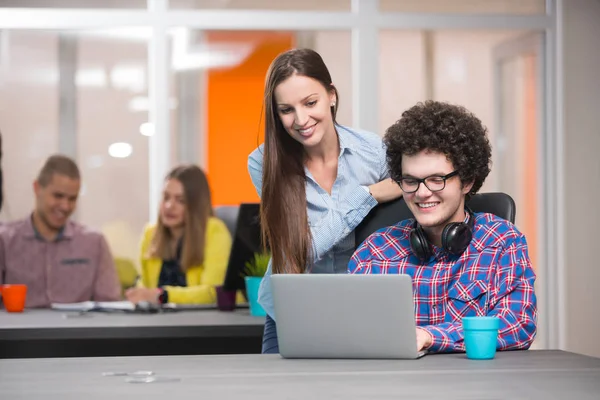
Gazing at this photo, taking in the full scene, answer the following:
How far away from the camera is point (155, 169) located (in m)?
5.62

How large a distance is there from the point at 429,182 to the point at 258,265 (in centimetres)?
124

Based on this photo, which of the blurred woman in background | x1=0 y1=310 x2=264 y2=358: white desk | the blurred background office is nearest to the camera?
x1=0 y1=310 x2=264 y2=358: white desk

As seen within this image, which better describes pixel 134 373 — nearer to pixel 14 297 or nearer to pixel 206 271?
pixel 14 297

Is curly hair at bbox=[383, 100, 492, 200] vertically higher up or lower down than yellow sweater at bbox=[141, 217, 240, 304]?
higher up

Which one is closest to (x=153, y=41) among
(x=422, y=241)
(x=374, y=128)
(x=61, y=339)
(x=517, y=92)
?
(x=374, y=128)

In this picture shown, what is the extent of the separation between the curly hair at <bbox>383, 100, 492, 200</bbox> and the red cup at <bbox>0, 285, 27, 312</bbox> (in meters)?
1.77

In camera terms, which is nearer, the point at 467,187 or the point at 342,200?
the point at 467,187

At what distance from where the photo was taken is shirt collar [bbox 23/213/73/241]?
450 centimetres

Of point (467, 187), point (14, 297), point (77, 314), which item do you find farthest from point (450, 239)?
point (14, 297)

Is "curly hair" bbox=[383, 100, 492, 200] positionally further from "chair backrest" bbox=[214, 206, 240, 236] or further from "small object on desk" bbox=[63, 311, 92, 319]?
"chair backrest" bbox=[214, 206, 240, 236]

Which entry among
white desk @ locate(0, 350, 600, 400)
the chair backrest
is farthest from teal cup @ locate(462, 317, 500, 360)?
the chair backrest

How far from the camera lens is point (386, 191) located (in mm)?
2635

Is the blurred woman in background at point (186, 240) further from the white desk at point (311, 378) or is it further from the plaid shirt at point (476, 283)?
the white desk at point (311, 378)

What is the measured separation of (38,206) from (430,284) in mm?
2613
